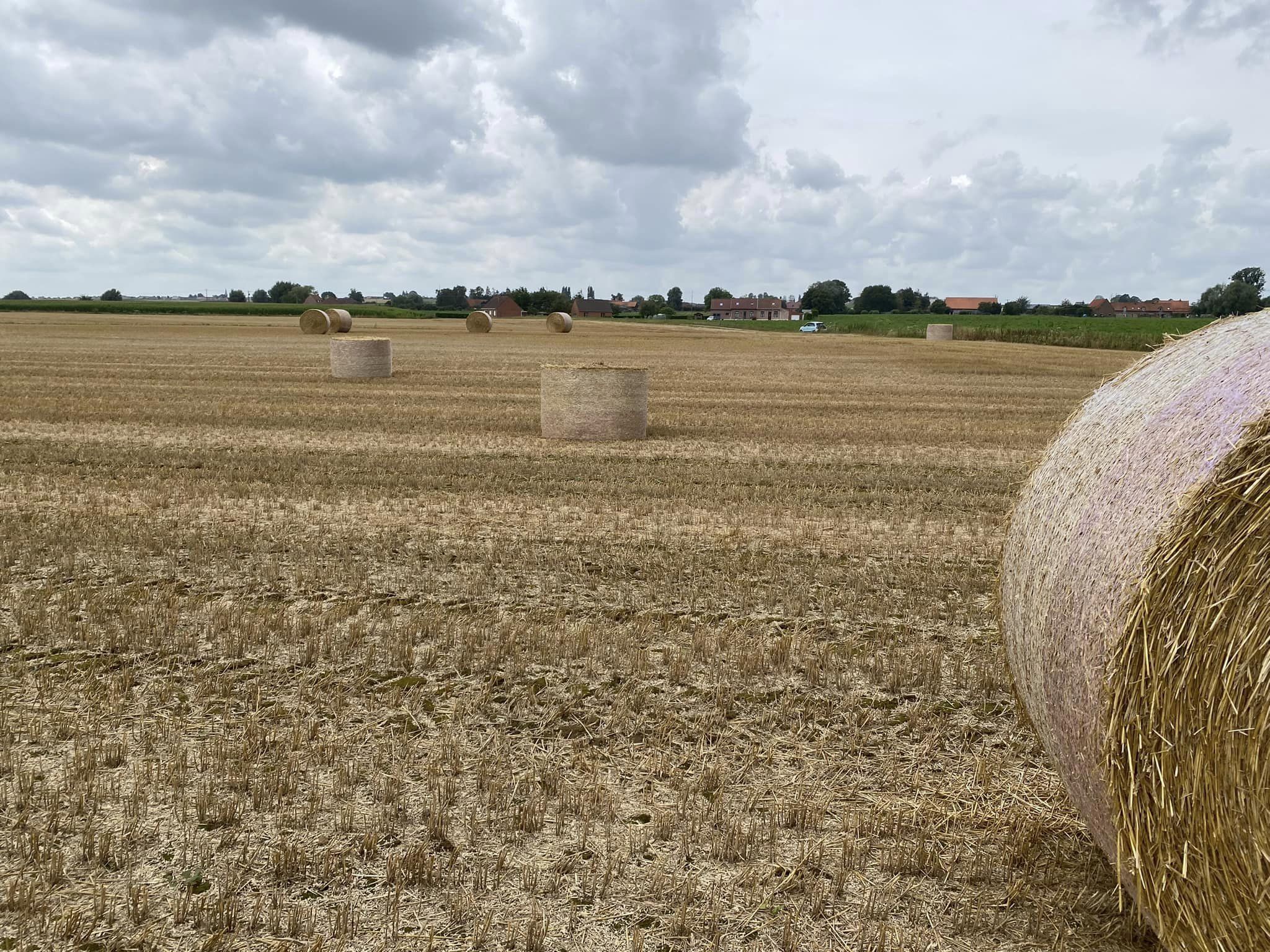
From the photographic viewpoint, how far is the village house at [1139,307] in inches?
4227

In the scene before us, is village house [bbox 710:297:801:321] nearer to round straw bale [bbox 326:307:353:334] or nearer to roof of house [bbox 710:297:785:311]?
roof of house [bbox 710:297:785:311]

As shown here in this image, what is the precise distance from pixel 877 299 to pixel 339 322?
301 ft

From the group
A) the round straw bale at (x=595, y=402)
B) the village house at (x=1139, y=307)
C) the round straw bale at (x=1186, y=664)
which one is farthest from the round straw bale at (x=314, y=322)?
the village house at (x=1139, y=307)

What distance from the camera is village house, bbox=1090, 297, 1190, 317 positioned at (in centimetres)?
10738

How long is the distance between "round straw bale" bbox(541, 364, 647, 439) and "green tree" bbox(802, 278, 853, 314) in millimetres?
117924

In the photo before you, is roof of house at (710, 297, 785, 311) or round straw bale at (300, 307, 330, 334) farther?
roof of house at (710, 297, 785, 311)

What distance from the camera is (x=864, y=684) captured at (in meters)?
6.27

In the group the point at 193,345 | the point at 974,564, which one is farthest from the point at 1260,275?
the point at 974,564

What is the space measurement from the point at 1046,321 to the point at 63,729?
70300mm

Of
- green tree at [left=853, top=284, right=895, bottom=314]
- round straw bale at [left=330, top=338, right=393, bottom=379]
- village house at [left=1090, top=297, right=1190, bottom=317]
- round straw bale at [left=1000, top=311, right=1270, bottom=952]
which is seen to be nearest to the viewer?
round straw bale at [left=1000, top=311, right=1270, bottom=952]

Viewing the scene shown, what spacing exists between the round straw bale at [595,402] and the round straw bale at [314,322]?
34221 mm

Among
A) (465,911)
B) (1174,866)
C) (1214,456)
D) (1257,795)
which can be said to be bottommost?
(465,911)

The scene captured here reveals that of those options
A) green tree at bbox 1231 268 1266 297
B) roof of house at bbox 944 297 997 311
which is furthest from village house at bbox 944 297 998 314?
green tree at bbox 1231 268 1266 297

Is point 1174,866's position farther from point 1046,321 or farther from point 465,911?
point 1046,321
